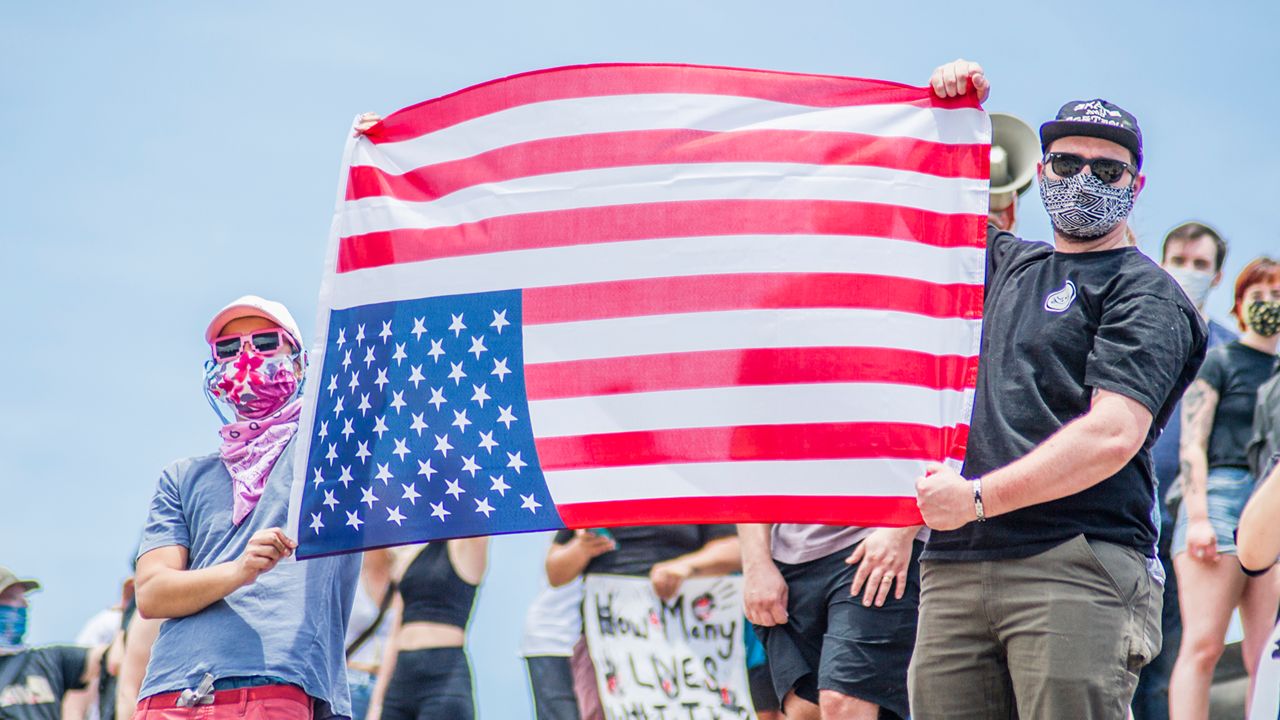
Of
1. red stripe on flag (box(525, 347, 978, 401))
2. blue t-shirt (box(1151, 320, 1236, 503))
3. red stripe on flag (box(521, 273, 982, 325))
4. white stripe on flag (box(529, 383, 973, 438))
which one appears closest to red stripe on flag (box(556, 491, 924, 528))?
white stripe on flag (box(529, 383, 973, 438))

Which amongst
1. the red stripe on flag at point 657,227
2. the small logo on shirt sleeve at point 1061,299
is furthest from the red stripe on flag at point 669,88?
the small logo on shirt sleeve at point 1061,299

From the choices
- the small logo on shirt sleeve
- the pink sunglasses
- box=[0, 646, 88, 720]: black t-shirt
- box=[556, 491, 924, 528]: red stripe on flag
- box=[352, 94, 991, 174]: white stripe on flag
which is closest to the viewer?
the small logo on shirt sleeve

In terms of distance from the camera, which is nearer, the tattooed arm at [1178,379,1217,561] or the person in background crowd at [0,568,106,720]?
the tattooed arm at [1178,379,1217,561]

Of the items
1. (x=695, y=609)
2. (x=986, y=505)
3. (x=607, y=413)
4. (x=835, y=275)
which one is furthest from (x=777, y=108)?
(x=695, y=609)

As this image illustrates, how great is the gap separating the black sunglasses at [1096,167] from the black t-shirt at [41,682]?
27.0ft

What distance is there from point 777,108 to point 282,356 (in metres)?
1.95

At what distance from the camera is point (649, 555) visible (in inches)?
305

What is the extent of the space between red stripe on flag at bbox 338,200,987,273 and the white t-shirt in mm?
2902

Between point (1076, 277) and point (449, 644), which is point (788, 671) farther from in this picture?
point (449, 644)

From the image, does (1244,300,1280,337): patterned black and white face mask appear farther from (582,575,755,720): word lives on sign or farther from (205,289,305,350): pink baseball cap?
(205,289,305,350): pink baseball cap

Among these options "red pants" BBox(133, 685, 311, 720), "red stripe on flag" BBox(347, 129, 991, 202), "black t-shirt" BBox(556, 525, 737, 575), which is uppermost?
"red stripe on flag" BBox(347, 129, 991, 202)

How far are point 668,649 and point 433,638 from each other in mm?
1270

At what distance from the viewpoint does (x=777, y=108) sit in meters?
5.38

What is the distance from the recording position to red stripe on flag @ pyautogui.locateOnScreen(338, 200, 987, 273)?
5.16 metres
